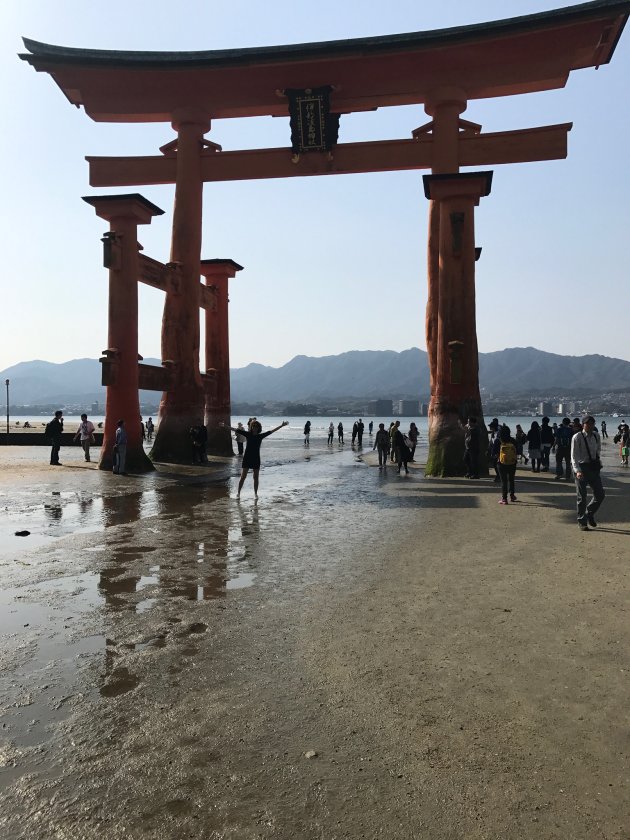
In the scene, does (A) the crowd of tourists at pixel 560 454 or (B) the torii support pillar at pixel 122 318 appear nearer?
(A) the crowd of tourists at pixel 560 454

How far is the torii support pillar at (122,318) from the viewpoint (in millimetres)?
19031

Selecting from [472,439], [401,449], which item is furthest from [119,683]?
[401,449]

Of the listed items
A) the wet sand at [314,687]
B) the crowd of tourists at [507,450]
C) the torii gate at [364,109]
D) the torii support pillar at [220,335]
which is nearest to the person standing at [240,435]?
the crowd of tourists at [507,450]

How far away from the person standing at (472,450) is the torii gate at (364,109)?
45 centimetres

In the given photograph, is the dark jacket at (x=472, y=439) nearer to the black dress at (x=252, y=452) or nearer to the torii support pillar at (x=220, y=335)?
the black dress at (x=252, y=452)

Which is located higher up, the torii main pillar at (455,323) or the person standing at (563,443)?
the torii main pillar at (455,323)

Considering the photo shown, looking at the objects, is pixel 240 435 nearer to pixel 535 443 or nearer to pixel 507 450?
pixel 535 443

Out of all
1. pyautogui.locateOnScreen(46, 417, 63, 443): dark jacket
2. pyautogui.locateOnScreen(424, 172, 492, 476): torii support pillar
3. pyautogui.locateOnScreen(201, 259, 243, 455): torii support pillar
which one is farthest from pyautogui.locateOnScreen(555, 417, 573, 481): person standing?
pyautogui.locateOnScreen(46, 417, 63, 443): dark jacket

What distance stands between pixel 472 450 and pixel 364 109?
12.9m

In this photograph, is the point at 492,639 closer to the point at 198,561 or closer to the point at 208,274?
the point at 198,561

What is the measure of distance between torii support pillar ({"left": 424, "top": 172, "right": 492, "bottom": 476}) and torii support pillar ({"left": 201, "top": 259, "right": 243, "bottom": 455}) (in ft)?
37.9

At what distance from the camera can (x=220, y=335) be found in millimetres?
27859

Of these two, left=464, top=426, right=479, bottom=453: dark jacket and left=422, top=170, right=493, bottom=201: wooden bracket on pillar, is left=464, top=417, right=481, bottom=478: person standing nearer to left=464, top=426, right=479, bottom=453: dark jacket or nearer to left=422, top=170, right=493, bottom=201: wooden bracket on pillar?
left=464, top=426, right=479, bottom=453: dark jacket

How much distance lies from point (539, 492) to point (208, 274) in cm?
1908
